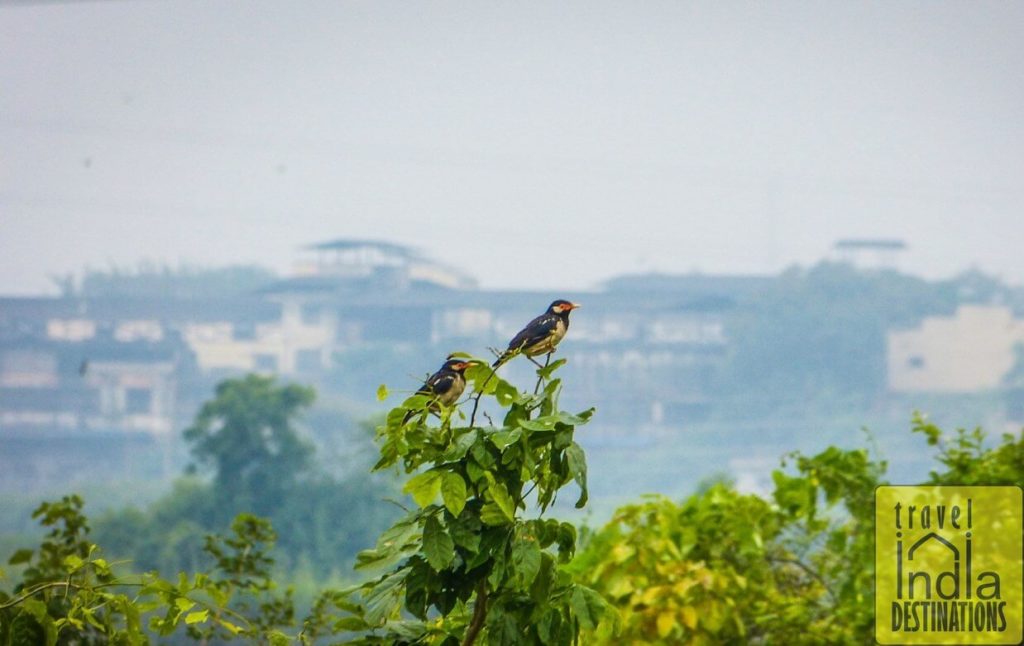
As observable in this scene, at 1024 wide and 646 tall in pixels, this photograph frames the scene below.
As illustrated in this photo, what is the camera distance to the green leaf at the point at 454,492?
76 centimetres

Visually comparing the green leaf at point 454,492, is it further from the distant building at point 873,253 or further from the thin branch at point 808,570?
the distant building at point 873,253

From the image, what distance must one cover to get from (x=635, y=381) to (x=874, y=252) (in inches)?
37.2

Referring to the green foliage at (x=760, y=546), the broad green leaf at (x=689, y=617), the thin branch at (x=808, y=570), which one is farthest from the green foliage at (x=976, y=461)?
the broad green leaf at (x=689, y=617)

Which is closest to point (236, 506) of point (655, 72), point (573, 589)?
point (655, 72)

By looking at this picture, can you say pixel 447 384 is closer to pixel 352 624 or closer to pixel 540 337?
pixel 540 337

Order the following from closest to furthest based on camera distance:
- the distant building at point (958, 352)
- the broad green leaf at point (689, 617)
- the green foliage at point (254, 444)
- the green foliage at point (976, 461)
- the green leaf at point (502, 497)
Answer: the green leaf at point (502, 497) → the broad green leaf at point (689, 617) → the green foliage at point (976, 461) → the distant building at point (958, 352) → the green foliage at point (254, 444)

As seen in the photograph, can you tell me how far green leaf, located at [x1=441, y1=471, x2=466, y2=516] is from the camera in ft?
2.49

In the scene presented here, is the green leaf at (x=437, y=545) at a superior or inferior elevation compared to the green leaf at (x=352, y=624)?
superior

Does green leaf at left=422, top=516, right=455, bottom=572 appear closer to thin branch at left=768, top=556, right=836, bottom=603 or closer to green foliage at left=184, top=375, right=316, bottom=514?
thin branch at left=768, top=556, right=836, bottom=603

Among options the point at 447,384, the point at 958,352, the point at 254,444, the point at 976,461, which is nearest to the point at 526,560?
the point at 447,384

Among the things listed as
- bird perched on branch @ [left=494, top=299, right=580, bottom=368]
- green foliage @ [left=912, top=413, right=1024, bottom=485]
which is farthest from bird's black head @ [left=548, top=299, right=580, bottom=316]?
green foliage @ [left=912, top=413, right=1024, bottom=485]

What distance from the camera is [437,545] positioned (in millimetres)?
770

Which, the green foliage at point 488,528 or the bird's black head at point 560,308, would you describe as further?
the bird's black head at point 560,308

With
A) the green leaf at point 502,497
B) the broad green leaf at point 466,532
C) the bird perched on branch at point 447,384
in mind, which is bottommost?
the broad green leaf at point 466,532
